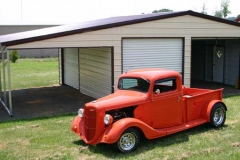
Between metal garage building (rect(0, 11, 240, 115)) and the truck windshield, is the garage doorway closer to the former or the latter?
metal garage building (rect(0, 11, 240, 115))

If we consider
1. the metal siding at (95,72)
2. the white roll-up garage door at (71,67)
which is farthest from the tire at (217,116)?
the white roll-up garage door at (71,67)

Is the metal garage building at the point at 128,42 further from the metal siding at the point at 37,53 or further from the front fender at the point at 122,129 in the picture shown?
the metal siding at the point at 37,53

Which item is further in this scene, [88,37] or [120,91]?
[88,37]

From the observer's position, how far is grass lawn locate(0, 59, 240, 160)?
6977 mm

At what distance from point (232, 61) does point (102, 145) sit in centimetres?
1144

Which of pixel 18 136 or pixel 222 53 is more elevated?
pixel 222 53

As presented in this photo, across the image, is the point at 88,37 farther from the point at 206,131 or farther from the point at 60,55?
the point at 60,55

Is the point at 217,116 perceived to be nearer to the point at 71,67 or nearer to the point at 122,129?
the point at 122,129

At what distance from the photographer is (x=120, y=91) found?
26.7 ft

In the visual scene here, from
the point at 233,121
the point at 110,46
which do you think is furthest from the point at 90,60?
the point at 233,121

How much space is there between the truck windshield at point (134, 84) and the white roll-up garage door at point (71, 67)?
8302mm

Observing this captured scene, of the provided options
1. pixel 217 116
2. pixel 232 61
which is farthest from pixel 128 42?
pixel 232 61

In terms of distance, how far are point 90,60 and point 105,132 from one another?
7815mm

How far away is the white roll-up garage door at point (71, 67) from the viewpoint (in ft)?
54.7
